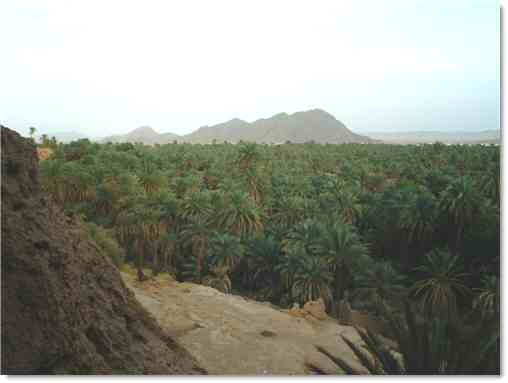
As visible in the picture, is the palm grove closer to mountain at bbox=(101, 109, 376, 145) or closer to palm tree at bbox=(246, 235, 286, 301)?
palm tree at bbox=(246, 235, 286, 301)

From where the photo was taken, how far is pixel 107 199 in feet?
95.3

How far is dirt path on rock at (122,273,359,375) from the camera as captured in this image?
698cm

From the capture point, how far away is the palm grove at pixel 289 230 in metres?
19.7

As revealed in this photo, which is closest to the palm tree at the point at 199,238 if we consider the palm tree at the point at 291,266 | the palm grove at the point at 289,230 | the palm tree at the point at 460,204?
the palm grove at the point at 289,230

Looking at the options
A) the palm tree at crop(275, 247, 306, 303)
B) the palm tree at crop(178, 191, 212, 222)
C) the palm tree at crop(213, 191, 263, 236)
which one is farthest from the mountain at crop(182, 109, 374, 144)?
the palm tree at crop(275, 247, 306, 303)

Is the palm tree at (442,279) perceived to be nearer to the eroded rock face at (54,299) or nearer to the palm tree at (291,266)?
the palm tree at (291,266)

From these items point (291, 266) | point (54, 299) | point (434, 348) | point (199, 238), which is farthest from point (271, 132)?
point (54, 299)

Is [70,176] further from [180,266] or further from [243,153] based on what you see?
[243,153]

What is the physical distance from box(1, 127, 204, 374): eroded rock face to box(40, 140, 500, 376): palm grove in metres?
12.4

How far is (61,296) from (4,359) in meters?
0.73

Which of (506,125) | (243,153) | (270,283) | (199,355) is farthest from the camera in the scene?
(243,153)

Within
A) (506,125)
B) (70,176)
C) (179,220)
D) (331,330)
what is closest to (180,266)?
(179,220)

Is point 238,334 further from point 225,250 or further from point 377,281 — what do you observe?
point 225,250

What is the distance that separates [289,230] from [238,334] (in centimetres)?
1889
